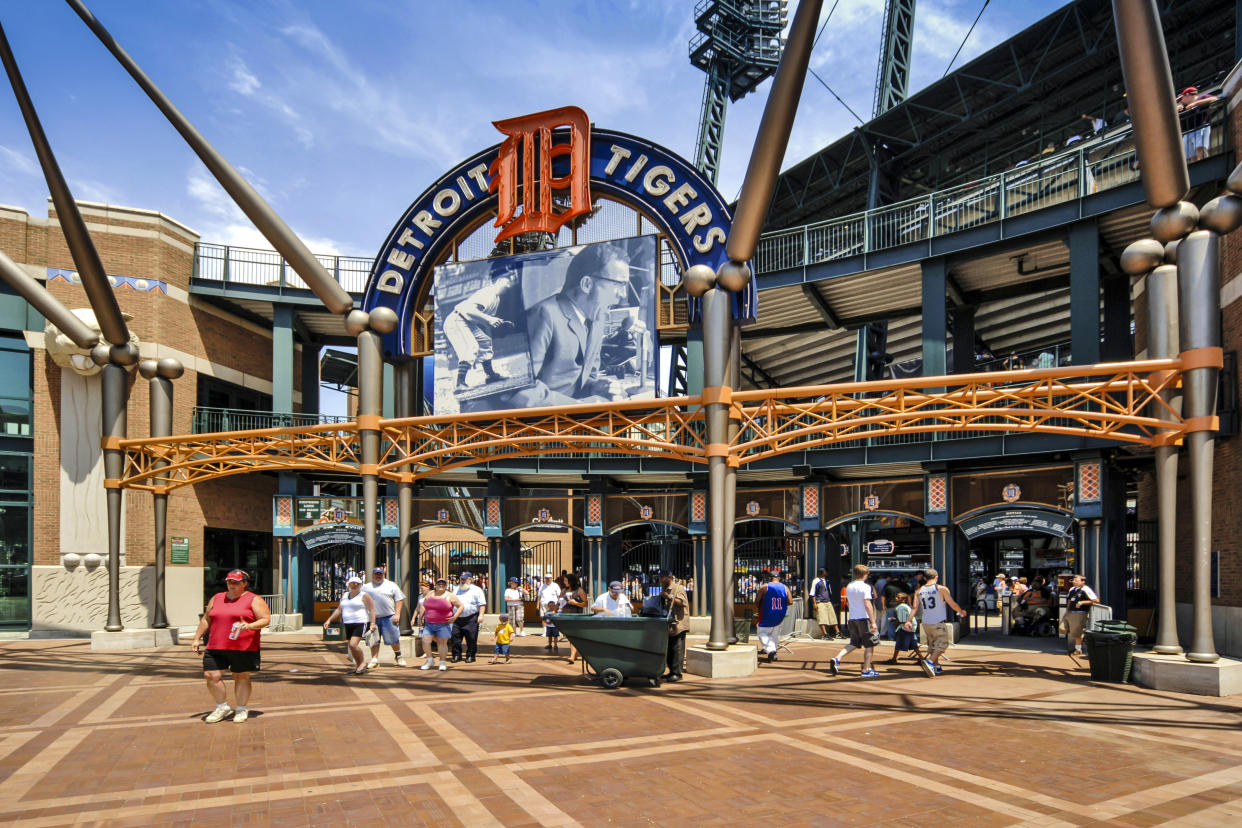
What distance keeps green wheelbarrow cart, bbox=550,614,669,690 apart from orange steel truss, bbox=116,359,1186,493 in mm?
3055

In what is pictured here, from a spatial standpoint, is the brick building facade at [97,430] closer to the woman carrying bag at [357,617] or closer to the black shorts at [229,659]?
the woman carrying bag at [357,617]

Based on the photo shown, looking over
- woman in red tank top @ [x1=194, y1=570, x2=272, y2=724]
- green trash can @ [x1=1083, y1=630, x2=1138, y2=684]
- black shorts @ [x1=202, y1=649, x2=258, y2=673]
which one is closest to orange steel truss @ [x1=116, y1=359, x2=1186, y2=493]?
green trash can @ [x1=1083, y1=630, x2=1138, y2=684]

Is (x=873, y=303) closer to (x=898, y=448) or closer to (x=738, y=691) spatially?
(x=898, y=448)

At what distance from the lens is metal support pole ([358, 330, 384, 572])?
627 inches

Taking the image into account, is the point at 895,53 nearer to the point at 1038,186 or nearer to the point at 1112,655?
the point at 1038,186

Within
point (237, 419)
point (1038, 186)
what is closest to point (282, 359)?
point (237, 419)

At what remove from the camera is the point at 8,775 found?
744 cm

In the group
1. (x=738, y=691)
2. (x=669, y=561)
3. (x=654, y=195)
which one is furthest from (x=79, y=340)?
(x=669, y=561)

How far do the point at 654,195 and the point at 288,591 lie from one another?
15.2 m

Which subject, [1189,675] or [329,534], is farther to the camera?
[329,534]

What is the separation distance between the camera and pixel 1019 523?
64.4 feet

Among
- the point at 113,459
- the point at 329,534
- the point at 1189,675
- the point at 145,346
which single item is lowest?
the point at 1189,675

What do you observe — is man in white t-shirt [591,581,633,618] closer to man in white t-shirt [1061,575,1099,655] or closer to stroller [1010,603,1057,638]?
man in white t-shirt [1061,575,1099,655]

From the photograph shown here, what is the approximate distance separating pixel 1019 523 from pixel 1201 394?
837 centimetres
